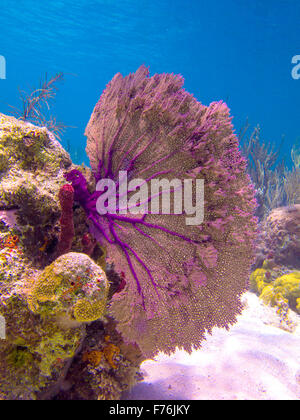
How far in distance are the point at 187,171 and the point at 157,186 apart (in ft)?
1.03

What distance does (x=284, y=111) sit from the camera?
249 ft

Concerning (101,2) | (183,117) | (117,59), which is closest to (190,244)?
(183,117)

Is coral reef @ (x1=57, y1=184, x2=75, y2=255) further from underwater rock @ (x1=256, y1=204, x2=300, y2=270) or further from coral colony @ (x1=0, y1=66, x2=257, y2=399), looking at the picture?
underwater rock @ (x1=256, y1=204, x2=300, y2=270)

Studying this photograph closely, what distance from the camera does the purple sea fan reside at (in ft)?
7.68

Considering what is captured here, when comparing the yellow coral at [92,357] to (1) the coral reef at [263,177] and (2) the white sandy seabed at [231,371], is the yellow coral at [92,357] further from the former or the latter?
(1) the coral reef at [263,177]

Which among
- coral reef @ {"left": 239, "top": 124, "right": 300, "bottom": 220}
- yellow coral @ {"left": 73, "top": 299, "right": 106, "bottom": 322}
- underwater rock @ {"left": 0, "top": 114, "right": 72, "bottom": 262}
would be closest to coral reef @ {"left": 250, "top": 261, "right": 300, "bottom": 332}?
coral reef @ {"left": 239, "top": 124, "right": 300, "bottom": 220}

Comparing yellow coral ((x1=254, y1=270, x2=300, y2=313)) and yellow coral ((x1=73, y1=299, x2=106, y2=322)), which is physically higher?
yellow coral ((x1=73, y1=299, x2=106, y2=322))

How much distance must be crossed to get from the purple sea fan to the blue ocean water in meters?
15.9

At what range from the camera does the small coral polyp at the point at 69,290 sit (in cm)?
173

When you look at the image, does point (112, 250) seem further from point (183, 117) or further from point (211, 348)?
point (211, 348)

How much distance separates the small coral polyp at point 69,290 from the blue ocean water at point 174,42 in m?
16.7

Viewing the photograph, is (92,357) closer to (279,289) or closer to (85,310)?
(85,310)

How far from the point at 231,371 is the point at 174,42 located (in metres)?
48.8

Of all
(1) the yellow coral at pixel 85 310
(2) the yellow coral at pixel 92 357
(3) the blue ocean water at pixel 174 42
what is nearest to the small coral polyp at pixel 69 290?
(1) the yellow coral at pixel 85 310
